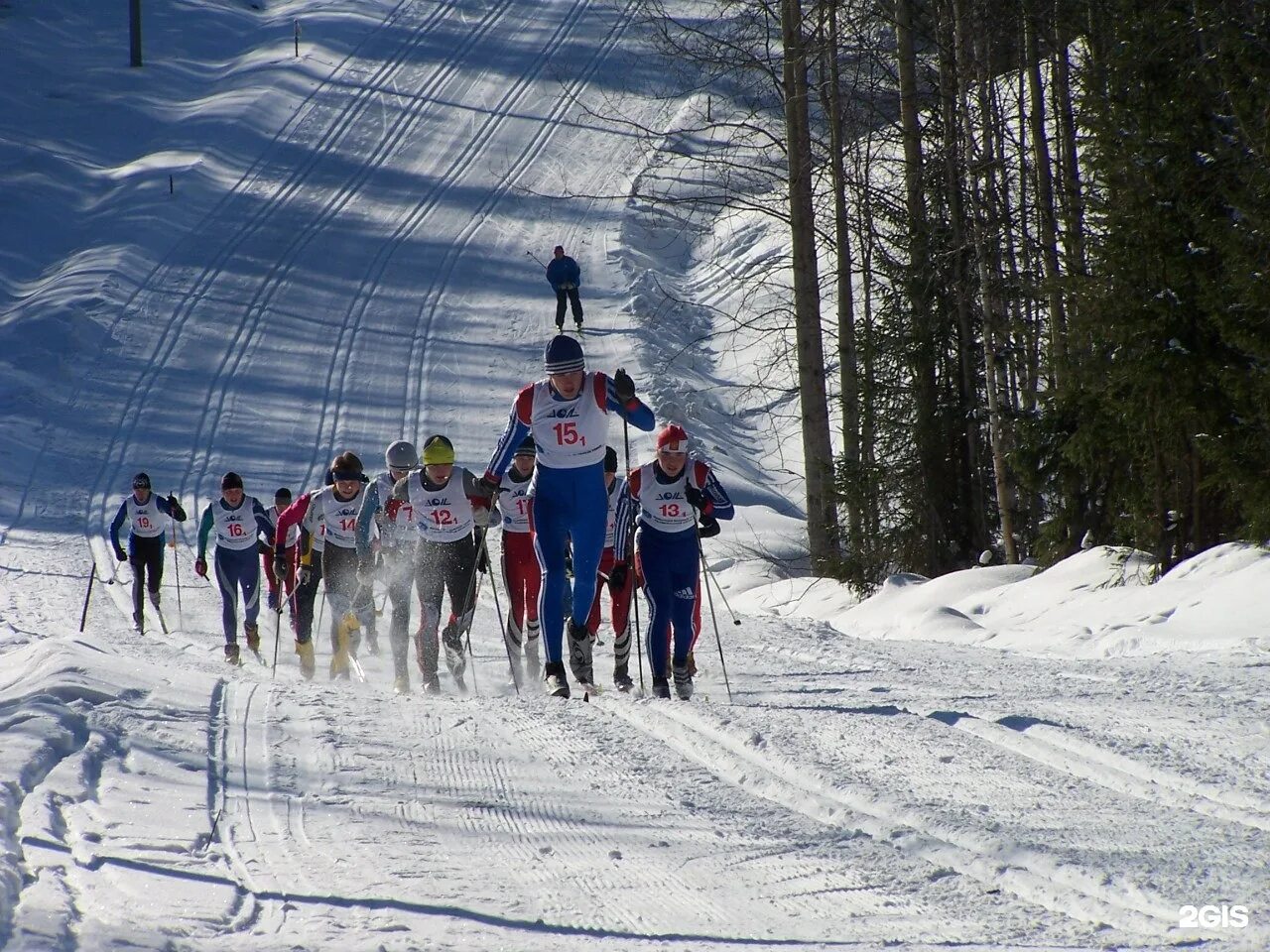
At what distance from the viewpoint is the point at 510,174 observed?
1556 inches

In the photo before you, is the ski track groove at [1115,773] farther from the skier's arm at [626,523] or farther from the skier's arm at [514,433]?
the skier's arm at [626,523]

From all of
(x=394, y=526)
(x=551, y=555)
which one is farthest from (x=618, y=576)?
(x=394, y=526)

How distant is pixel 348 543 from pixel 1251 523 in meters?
7.94

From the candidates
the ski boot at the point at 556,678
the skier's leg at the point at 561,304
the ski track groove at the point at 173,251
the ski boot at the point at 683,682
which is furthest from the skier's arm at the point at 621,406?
the skier's leg at the point at 561,304

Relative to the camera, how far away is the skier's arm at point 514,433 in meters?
8.16

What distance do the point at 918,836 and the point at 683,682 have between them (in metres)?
4.51

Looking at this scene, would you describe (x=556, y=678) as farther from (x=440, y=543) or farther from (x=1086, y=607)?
(x=1086, y=607)

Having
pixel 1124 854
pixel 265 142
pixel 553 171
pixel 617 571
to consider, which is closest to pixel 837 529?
pixel 617 571

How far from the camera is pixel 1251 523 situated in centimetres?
1031

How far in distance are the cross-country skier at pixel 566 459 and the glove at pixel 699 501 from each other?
2.55 ft

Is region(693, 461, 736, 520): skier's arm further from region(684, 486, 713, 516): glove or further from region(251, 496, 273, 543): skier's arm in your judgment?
region(251, 496, 273, 543): skier's arm

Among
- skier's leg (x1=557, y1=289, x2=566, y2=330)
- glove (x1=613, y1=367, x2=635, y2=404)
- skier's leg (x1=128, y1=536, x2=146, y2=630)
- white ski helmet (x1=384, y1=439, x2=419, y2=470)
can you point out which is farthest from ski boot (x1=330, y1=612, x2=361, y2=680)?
skier's leg (x1=557, y1=289, x2=566, y2=330)

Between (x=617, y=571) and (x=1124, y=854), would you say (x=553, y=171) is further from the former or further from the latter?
(x=1124, y=854)

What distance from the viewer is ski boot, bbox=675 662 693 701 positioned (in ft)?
28.8
